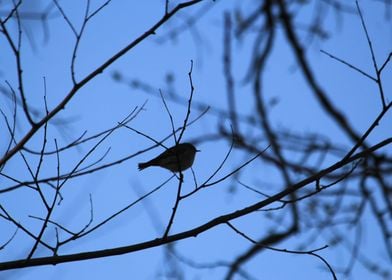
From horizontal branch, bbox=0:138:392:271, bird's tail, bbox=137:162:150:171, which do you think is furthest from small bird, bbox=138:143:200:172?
horizontal branch, bbox=0:138:392:271

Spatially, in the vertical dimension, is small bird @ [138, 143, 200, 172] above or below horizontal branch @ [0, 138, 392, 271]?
above

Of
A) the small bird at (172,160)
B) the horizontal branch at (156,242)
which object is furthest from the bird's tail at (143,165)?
the horizontal branch at (156,242)

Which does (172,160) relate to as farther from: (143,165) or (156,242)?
(156,242)

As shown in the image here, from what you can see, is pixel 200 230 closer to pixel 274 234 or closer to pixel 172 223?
pixel 172 223

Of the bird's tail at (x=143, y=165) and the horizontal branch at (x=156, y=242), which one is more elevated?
the bird's tail at (x=143, y=165)

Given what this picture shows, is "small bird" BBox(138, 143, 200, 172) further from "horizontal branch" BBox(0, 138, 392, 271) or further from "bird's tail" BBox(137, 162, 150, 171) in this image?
"horizontal branch" BBox(0, 138, 392, 271)

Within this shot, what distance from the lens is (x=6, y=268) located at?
2816mm

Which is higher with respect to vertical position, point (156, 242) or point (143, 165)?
point (143, 165)

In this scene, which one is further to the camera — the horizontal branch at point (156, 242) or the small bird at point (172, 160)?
the small bird at point (172, 160)

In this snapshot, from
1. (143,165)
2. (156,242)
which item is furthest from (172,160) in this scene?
(156,242)

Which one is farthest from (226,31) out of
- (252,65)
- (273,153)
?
(273,153)

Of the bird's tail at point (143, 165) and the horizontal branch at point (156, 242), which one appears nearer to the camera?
the horizontal branch at point (156, 242)

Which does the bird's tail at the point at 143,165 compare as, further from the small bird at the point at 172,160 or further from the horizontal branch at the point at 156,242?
the horizontal branch at the point at 156,242

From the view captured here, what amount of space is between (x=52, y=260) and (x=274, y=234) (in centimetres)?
398
